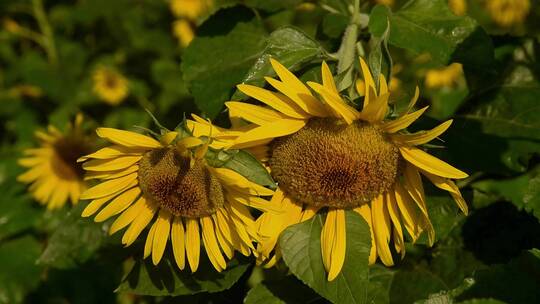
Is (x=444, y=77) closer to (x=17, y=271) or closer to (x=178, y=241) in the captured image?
(x=17, y=271)

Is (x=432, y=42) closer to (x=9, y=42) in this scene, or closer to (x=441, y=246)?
(x=441, y=246)

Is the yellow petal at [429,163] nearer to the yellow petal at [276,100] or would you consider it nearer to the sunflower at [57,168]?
the yellow petal at [276,100]

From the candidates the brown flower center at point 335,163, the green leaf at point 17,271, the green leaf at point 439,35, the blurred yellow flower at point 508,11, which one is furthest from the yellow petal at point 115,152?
the blurred yellow flower at point 508,11

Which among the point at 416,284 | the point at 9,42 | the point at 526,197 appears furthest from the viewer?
the point at 9,42

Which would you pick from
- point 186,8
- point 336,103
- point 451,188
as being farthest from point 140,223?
point 186,8

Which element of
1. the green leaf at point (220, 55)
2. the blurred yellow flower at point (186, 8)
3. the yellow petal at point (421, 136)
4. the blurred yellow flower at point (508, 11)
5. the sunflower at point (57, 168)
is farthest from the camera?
the blurred yellow flower at point (508, 11)

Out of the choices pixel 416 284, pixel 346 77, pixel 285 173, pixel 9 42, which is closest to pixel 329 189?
pixel 285 173
